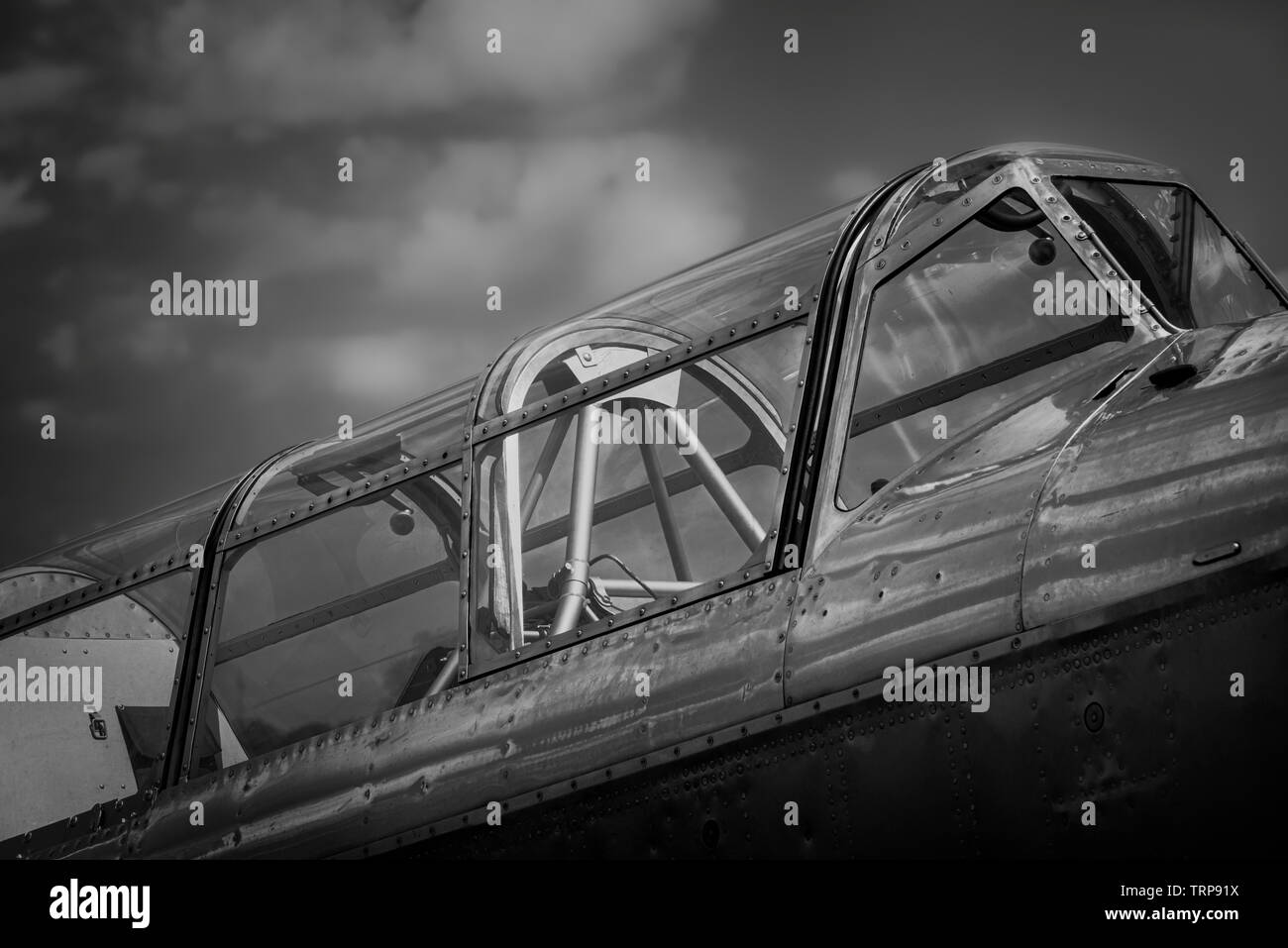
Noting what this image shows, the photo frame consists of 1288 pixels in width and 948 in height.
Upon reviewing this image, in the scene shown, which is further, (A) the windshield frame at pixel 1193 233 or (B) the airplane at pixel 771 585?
(A) the windshield frame at pixel 1193 233

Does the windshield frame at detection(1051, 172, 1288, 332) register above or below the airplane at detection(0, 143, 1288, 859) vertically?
above

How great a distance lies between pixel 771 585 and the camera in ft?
12.8

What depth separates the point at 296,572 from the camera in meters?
5.46

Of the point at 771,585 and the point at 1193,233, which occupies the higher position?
the point at 1193,233

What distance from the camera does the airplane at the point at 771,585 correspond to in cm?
311

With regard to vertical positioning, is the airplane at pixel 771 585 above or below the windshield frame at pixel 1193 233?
below

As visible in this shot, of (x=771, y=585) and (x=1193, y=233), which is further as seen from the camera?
(x=1193, y=233)

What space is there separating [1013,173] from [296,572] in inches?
118

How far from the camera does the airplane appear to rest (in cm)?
311

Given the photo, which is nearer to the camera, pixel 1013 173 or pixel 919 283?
pixel 1013 173

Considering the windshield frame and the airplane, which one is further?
the windshield frame
